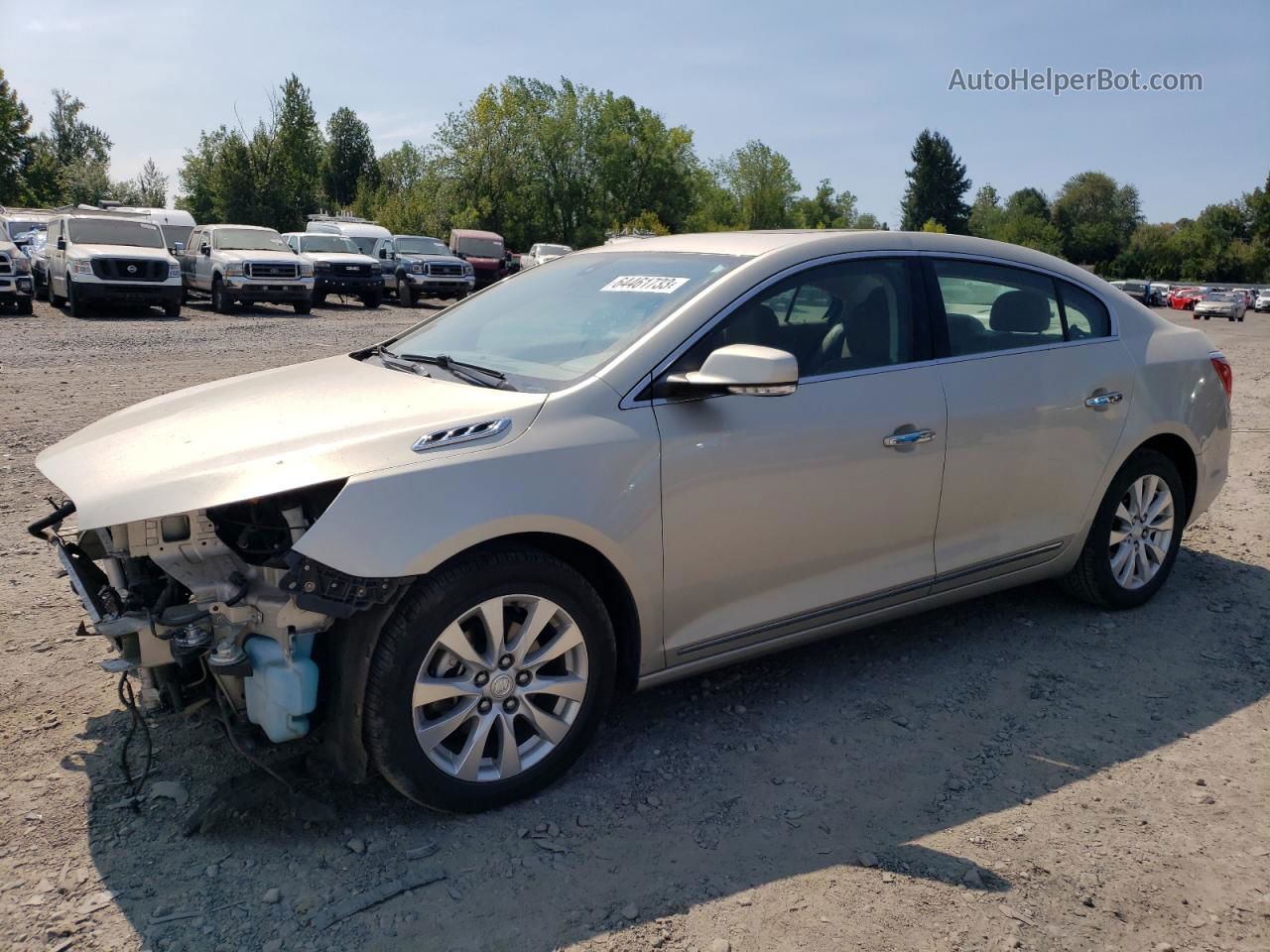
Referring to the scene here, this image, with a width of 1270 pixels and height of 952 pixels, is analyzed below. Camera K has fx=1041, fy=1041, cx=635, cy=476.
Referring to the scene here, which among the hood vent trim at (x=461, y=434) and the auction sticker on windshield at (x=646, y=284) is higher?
the auction sticker on windshield at (x=646, y=284)

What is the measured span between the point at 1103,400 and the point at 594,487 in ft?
8.32

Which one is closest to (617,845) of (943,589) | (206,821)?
(206,821)

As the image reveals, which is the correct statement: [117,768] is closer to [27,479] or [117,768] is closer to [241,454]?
[241,454]

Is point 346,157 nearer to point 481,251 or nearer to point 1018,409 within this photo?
point 481,251

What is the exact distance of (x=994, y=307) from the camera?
14.0ft

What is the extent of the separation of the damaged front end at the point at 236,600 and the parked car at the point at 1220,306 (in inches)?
2115

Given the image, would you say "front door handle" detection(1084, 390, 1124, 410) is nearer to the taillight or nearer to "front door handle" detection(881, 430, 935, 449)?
the taillight

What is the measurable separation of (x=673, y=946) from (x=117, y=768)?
1.87 meters

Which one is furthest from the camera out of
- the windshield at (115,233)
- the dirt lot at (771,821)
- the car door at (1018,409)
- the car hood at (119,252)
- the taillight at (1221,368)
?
the windshield at (115,233)

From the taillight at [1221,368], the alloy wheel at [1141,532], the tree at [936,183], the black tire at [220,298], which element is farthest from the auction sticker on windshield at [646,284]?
the tree at [936,183]

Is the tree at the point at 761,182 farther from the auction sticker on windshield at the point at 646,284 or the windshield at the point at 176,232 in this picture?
the auction sticker on windshield at the point at 646,284

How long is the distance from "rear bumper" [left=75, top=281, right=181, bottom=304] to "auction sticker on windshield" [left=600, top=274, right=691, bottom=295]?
1842cm

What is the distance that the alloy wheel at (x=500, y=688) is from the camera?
9.59 feet

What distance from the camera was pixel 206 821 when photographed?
2949mm
